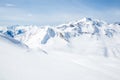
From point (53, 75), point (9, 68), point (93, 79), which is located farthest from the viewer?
point (93, 79)

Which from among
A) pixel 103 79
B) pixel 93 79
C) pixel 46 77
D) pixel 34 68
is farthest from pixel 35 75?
pixel 103 79

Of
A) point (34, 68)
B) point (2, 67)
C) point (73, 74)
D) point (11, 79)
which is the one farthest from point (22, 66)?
point (73, 74)

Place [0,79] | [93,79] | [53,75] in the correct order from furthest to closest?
[93,79] → [53,75] → [0,79]

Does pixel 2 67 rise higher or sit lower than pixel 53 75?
higher

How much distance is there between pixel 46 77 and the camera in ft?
105

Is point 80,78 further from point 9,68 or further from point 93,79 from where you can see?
point 9,68

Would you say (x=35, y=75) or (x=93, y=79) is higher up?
(x=35, y=75)

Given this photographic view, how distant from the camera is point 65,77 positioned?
34188 millimetres

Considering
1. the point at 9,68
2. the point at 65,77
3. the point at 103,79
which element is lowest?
the point at 103,79

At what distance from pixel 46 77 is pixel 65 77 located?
433 cm

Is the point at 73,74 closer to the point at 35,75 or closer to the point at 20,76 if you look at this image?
the point at 35,75

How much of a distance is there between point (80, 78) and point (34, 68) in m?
10.2

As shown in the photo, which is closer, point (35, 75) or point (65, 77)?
point (35, 75)

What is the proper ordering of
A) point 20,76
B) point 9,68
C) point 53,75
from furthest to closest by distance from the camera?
1. point 53,75
2. point 9,68
3. point 20,76
